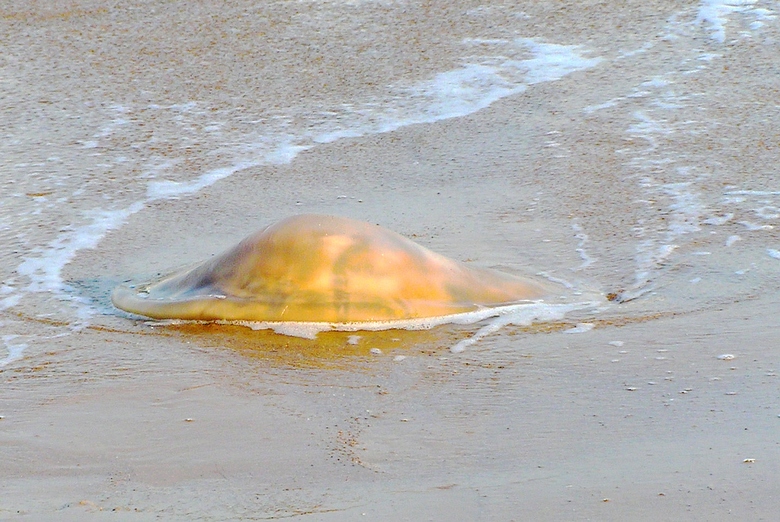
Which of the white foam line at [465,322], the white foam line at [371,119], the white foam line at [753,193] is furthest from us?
the white foam line at [753,193]

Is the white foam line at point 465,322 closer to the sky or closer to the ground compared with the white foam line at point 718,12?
closer to the ground

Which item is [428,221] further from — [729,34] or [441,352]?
[729,34]

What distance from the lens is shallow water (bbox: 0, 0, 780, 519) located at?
3471mm

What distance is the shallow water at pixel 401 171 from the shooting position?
347 centimetres

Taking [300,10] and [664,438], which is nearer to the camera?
[664,438]

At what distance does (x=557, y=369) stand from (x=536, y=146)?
103 inches

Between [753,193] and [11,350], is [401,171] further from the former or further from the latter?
[11,350]

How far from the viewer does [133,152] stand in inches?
234

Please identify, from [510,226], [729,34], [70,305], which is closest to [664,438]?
[510,226]

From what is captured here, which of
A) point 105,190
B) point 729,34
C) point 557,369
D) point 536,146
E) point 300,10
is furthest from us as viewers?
point 300,10

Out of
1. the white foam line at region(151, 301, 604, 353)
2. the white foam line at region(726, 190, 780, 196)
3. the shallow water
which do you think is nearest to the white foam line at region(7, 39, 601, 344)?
the shallow water

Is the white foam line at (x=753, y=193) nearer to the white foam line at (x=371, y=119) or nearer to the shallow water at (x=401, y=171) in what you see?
the shallow water at (x=401, y=171)

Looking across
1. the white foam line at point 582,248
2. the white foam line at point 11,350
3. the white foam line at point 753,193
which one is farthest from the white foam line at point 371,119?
the white foam line at point 753,193

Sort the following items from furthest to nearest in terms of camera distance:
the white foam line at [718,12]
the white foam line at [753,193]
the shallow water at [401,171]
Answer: the white foam line at [718,12] → the white foam line at [753,193] → the shallow water at [401,171]
